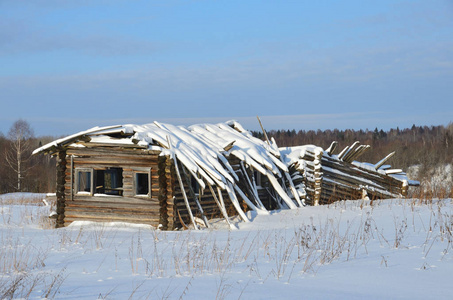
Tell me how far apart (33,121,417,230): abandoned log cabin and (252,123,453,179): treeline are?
30881 millimetres

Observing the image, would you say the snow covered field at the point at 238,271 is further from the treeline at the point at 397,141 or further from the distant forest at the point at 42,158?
the treeline at the point at 397,141

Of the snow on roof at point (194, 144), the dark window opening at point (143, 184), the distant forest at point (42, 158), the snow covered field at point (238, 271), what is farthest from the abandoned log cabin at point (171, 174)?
the distant forest at point (42, 158)

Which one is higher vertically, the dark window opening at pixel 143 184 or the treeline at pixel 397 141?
the treeline at pixel 397 141

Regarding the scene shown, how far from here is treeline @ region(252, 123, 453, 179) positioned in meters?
49.3

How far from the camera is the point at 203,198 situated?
631 inches

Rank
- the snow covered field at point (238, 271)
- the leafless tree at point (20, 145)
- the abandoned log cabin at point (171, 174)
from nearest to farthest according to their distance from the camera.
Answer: the snow covered field at point (238, 271) < the abandoned log cabin at point (171, 174) < the leafless tree at point (20, 145)

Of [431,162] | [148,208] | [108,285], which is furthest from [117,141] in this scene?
[431,162]

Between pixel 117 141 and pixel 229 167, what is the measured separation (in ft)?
12.4

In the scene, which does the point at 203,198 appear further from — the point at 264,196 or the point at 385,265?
the point at 385,265

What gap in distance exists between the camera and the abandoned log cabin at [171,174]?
47.6ft

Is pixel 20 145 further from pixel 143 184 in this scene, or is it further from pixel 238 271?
pixel 238 271

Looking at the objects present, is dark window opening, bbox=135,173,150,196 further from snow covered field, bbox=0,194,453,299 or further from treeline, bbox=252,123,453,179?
treeline, bbox=252,123,453,179

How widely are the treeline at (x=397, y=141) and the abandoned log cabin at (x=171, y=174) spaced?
3088 cm

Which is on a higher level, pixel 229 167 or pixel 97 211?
pixel 229 167
